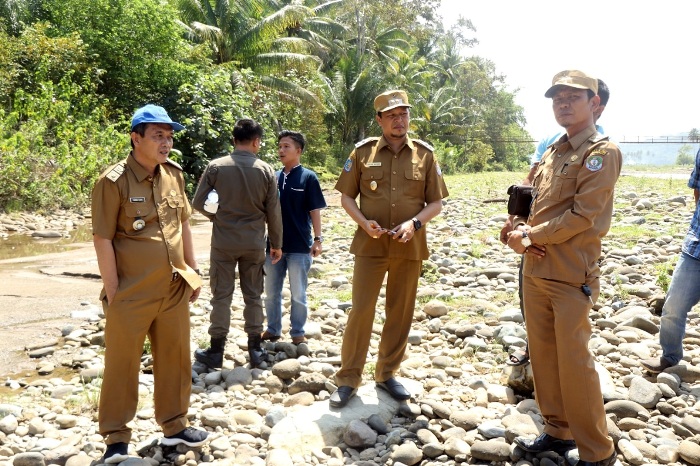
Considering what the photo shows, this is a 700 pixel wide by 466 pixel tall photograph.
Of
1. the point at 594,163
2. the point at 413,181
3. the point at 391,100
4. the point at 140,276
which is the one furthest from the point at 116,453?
the point at 594,163

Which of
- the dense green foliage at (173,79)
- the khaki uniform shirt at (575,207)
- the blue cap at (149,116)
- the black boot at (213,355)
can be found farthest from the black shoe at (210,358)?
the dense green foliage at (173,79)

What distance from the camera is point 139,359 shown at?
3.44m

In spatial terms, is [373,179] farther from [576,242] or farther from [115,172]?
[115,172]

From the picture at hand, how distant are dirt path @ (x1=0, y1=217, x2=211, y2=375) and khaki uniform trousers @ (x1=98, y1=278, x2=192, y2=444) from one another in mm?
2283

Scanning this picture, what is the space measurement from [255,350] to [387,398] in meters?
1.41

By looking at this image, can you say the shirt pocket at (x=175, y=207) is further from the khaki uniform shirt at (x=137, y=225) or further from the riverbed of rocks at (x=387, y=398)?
the riverbed of rocks at (x=387, y=398)

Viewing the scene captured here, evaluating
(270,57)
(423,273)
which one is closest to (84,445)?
(423,273)

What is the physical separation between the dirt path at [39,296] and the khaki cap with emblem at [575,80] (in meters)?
4.69

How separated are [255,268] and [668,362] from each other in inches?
126

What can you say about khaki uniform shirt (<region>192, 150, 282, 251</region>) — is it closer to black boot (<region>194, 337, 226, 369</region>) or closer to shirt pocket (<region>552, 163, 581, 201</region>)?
black boot (<region>194, 337, 226, 369</region>)

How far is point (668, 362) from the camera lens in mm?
4461

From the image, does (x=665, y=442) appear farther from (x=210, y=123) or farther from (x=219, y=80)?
(x=219, y=80)

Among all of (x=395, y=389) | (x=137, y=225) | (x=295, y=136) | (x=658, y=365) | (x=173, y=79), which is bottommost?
(x=395, y=389)

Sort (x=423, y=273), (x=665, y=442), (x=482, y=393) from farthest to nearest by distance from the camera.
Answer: (x=423, y=273), (x=482, y=393), (x=665, y=442)
